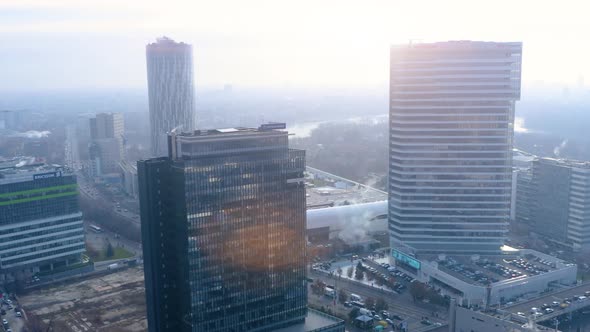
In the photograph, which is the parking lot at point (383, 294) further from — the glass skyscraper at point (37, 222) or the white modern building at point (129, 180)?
the white modern building at point (129, 180)

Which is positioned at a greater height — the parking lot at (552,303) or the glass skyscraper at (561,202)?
the glass skyscraper at (561,202)

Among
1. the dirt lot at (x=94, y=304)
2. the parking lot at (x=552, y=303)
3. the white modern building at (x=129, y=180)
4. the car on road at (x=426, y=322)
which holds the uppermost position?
the white modern building at (x=129, y=180)

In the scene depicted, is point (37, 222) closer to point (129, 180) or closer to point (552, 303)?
point (129, 180)

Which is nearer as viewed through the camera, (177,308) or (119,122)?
(177,308)

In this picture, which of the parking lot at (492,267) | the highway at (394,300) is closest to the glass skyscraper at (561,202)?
the parking lot at (492,267)

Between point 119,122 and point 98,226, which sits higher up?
point 119,122

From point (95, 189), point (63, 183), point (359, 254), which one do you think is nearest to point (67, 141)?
point (95, 189)

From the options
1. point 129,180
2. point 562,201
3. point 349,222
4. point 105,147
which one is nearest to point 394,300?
point 349,222

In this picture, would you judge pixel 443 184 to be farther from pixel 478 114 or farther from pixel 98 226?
pixel 98 226
